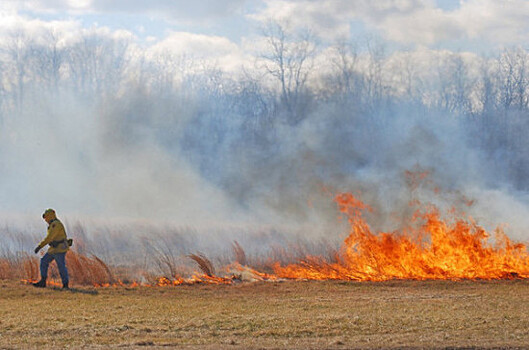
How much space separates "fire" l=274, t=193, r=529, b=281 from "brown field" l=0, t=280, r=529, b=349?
77cm

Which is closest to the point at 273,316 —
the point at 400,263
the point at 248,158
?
the point at 400,263

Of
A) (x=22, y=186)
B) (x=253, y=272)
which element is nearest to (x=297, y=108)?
(x=22, y=186)

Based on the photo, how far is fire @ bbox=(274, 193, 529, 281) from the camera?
52.0 feet

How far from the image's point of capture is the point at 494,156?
27.7 m

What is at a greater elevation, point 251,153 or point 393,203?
point 251,153

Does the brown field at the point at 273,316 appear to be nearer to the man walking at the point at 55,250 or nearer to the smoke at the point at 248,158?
the man walking at the point at 55,250

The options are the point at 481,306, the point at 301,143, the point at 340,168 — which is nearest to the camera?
the point at 481,306

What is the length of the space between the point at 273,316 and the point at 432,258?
659 centimetres

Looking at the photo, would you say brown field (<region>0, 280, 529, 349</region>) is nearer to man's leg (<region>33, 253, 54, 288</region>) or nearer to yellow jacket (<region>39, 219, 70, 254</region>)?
man's leg (<region>33, 253, 54, 288</region>)

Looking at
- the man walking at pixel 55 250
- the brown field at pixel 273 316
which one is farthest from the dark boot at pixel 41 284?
the brown field at pixel 273 316

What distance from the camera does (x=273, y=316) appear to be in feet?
35.8

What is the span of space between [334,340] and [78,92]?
108ft

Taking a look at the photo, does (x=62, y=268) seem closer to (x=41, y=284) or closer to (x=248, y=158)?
(x=41, y=284)

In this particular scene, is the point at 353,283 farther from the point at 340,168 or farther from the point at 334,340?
the point at 340,168
